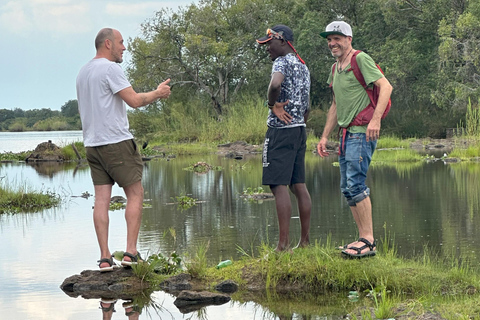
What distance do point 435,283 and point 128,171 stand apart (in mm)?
2905

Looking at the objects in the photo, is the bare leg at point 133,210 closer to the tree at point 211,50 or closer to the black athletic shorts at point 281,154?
the black athletic shorts at point 281,154

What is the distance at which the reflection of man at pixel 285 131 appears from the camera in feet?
24.0

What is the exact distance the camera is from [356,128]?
22.9ft

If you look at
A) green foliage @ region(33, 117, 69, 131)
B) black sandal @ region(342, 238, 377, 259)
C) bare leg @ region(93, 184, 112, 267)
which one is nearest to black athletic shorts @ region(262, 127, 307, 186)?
black sandal @ region(342, 238, 377, 259)

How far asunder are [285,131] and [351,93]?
2.48 feet

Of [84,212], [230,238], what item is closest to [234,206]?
[84,212]

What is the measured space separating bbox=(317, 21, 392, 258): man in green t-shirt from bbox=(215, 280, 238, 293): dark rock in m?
1.02

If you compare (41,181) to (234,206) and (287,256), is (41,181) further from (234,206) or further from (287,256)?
(287,256)

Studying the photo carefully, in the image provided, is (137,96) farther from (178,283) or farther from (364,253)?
(364,253)

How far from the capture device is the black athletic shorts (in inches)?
289

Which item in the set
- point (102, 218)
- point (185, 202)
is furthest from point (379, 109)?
point (185, 202)

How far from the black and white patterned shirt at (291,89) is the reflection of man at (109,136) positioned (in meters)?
1.10

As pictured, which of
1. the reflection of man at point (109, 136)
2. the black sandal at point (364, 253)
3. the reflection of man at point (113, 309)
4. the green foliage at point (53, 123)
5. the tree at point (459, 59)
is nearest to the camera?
the reflection of man at point (113, 309)

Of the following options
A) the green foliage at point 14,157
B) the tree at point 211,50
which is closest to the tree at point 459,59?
the tree at point 211,50
